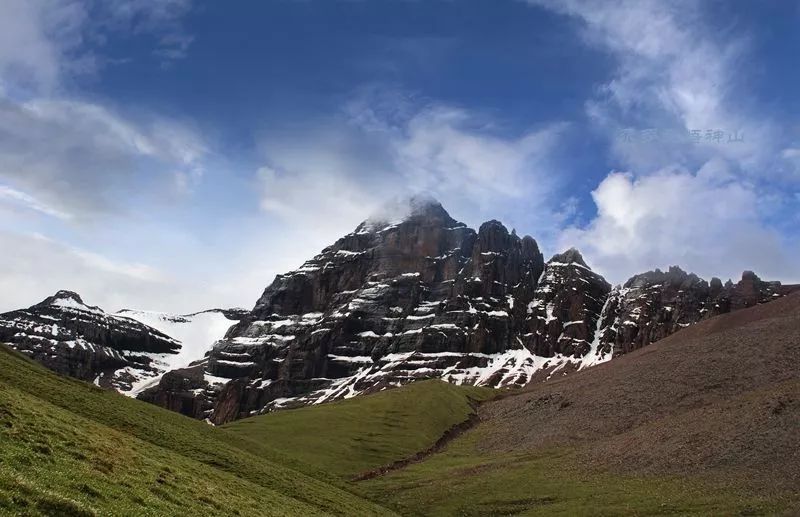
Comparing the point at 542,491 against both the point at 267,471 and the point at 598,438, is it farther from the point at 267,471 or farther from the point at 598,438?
the point at 598,438

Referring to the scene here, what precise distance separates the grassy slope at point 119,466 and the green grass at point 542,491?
13.4m

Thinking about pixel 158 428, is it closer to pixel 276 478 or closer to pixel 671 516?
pixel 276 478

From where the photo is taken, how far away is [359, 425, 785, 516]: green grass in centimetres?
5741

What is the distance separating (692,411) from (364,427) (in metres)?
67.8

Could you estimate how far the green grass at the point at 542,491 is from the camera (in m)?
57.4

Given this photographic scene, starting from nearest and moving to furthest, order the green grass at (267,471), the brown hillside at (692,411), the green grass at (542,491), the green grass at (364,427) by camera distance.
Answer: the green grass at (267,471), the green grass at (542,491), the brown hillside at (692,411), the green grass at (364,427)

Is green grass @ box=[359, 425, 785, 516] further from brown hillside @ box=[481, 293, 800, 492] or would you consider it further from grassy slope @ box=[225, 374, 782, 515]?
brown hillside @ box=[481, 293, 800, 492]

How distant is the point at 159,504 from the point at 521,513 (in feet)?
159

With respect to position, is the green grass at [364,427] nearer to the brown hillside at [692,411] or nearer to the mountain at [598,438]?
the mountain at [598,438]

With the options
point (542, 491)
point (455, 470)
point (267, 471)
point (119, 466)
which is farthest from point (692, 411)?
point (119, 466)

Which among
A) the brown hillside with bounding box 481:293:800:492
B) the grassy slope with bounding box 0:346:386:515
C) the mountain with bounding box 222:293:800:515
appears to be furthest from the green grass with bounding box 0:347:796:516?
the brown hillside with bounding box 481:293:800:492

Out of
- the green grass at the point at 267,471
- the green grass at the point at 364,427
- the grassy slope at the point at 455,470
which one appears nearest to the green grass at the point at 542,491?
the grassy slope at the point at 455,470

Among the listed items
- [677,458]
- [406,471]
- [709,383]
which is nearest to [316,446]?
[406,471]

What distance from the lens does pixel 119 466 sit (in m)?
31.6
